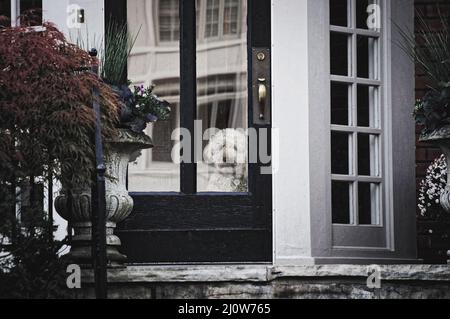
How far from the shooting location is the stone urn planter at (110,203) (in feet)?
21.3

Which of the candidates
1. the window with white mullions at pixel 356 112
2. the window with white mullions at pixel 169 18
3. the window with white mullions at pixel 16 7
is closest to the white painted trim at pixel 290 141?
the window with white mullions at pixel 356 112

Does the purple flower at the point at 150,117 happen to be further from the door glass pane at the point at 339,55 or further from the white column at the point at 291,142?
the door glass pane at the point at 339,55

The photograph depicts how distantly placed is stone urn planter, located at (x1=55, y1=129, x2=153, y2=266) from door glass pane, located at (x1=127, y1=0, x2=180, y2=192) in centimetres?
76

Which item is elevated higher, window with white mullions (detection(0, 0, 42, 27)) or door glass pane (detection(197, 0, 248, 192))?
window with white mullions (detection(0, 0, 42, 27))

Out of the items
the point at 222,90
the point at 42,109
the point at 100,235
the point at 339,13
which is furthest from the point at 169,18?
the point at 100,235

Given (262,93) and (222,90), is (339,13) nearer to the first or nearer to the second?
(262,93)

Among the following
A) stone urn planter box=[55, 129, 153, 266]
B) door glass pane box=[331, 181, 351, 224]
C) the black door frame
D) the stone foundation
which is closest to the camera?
the stone foundation

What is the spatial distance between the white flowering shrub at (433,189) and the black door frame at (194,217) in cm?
98

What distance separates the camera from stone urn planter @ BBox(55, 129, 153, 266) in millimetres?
6496

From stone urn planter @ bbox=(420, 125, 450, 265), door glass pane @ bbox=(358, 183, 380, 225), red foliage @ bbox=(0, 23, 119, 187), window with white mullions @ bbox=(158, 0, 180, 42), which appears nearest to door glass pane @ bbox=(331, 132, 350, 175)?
door glass pane @ bbox=(358, 183, 380, 225)

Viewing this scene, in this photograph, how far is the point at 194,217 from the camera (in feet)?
24.3

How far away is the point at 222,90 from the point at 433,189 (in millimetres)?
1444

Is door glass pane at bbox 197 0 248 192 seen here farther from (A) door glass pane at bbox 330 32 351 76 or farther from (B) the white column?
(A) door glass pane at bbox 330 32 351 76
